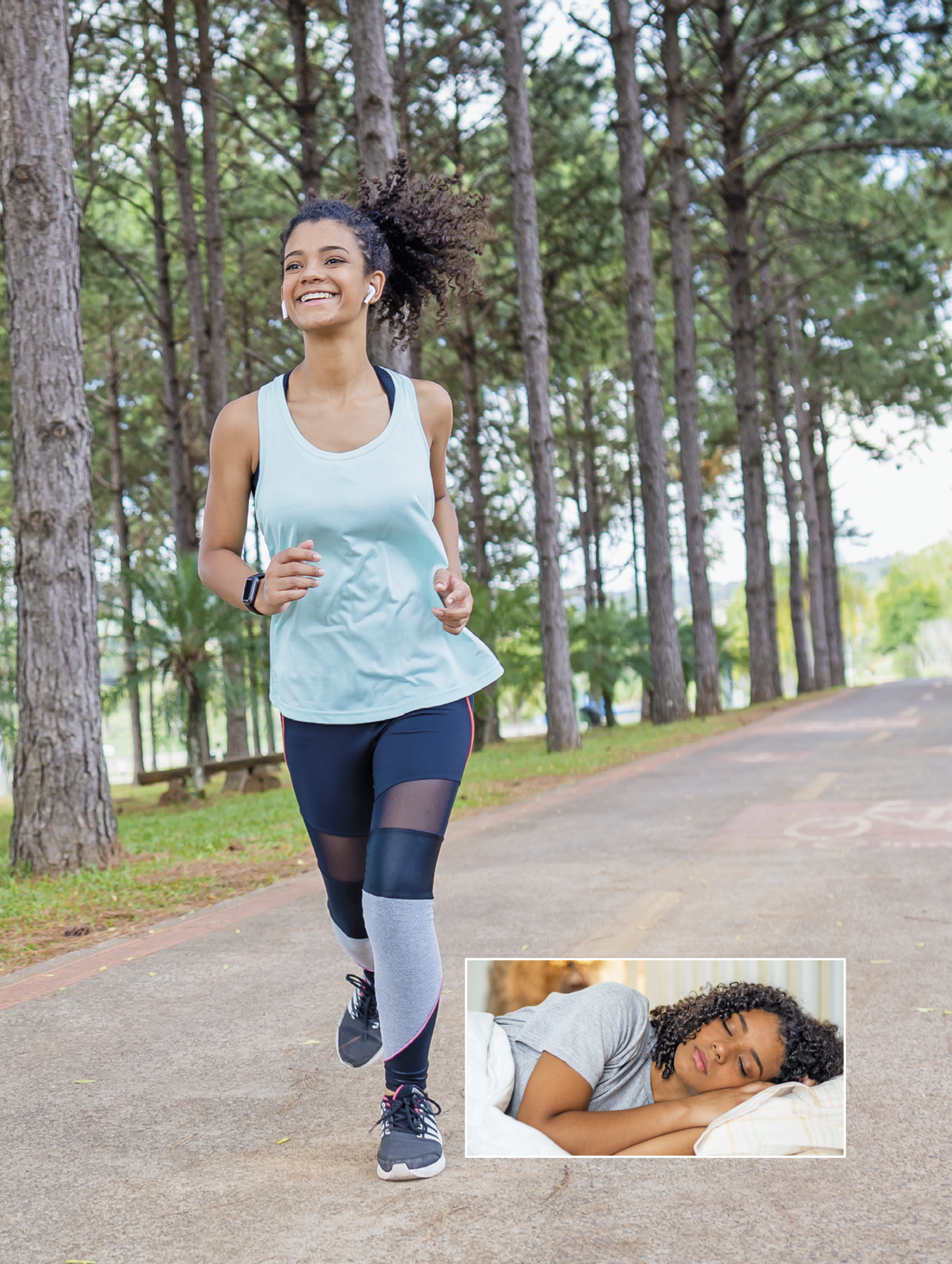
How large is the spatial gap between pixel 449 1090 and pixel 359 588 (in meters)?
1.56

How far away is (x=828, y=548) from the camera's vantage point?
169 feet

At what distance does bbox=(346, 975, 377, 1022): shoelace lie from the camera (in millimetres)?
3752

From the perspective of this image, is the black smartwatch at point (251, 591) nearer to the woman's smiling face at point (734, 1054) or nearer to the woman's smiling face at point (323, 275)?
the woman's smiling face at point (323, 275)

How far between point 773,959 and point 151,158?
83.1 feet

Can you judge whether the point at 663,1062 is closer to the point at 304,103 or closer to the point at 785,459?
the point at 304,103

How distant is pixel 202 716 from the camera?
59.0ft

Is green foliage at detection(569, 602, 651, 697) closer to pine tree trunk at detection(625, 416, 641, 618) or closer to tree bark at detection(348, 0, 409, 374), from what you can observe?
pine tree trunk at detection(625, 416, 641, 618)

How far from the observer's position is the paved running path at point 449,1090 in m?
2.72

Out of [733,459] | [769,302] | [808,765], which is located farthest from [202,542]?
[733,459]

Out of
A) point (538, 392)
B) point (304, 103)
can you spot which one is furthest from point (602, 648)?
point (304, 103)

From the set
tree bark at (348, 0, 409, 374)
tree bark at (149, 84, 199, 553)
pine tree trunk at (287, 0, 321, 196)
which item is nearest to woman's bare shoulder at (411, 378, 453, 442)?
tree bark at (348, 0, 409, 374)

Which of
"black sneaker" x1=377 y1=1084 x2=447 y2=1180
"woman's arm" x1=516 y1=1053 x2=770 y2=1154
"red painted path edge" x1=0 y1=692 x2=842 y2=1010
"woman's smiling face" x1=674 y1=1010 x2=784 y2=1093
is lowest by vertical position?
"red painted path edge" x1=0 y1=692 x2=842 y2=1010

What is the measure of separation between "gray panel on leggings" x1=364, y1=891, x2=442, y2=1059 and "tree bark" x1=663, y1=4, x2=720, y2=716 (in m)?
22.9

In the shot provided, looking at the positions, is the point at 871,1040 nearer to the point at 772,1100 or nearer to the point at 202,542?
the point at 772,1100
